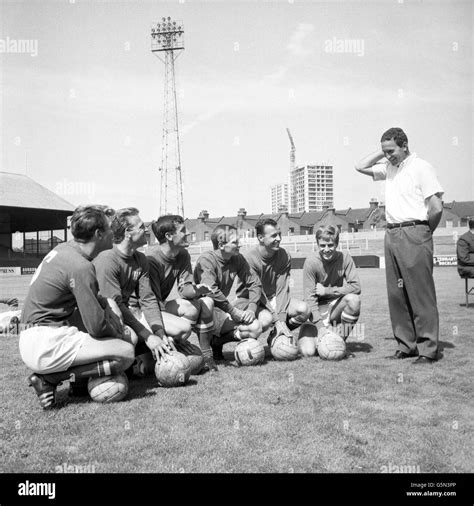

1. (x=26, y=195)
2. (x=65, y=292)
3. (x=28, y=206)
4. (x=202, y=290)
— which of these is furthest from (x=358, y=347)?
(x=26, y=195)

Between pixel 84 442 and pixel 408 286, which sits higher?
pixel 408 286

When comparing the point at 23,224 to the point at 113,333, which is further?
the point at 23,224

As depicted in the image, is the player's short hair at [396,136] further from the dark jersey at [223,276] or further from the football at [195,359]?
the football at [195,359]

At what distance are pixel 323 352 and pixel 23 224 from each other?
162ft

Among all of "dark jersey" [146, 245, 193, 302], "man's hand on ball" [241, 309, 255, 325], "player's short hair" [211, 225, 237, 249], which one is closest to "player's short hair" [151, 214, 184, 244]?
"dark jersey" [146, 245, 193, 302]

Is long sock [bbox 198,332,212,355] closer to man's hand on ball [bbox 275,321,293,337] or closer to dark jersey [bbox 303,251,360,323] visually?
man's hand on ball [bbox 275,321,293,337]

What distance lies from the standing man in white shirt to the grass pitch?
16.0 inches

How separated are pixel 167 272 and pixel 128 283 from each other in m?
0.69

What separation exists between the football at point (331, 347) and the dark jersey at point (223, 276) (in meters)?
1.01

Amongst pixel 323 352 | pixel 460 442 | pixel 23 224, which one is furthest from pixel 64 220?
pixel 460 442

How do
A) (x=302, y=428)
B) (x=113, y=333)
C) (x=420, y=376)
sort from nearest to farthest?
(x=302, y=428), (x=113, y=333), (x=420, y=376)

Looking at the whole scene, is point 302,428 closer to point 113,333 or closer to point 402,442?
point 402,442

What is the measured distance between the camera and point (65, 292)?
446 cm
